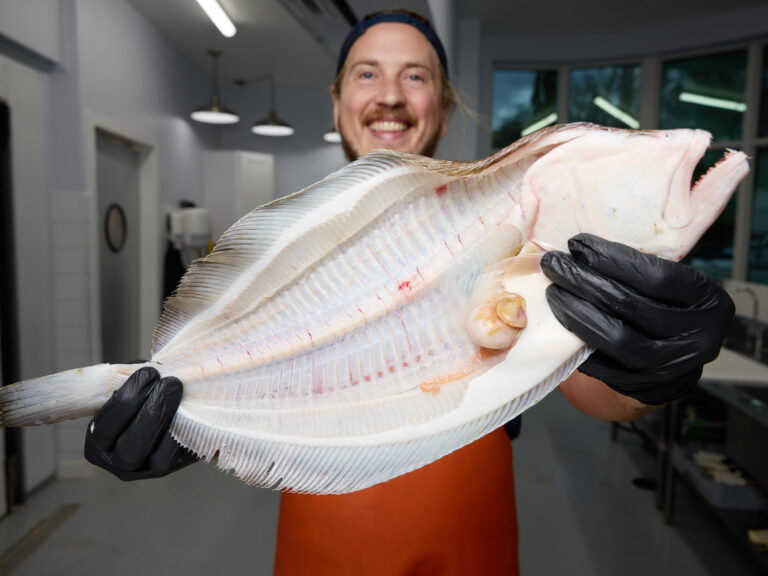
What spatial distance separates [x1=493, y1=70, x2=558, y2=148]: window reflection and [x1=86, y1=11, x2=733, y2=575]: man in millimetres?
5350

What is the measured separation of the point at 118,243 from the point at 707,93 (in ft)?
22.2

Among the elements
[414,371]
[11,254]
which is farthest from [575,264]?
[11,254]

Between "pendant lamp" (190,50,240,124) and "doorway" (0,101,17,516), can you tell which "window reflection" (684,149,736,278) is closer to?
"pendant lamp" (190,50,240,124)

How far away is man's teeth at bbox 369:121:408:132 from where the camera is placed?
1.22 m

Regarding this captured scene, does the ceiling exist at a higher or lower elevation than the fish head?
higher

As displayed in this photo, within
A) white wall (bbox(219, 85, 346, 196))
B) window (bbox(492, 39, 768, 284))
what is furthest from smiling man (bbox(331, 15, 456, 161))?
white wall (bbox(219, 85, 346, 196))

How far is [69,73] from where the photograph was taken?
130 inches

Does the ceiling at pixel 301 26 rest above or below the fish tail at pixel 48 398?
above

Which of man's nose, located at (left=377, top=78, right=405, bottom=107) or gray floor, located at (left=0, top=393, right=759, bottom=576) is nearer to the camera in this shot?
man's nose, located at (left=377, top=78, right=405, bottom=107)

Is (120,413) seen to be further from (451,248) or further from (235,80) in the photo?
(235,80)

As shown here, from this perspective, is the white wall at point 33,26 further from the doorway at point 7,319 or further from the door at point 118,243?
the door at point 118,243

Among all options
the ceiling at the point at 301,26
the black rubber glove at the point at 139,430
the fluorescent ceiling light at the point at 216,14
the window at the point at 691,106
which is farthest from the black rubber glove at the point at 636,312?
the window at the point at 691,106

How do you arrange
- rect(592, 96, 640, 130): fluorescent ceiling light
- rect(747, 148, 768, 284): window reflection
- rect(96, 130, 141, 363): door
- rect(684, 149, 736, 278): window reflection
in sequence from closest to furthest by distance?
rect(96, 130, 141, 363): door, rect(747, 148, 768, 284): window reflection, rect(684, 149, 736, 278): window reflection, rect(592, 96, 640, 130): fluorescent ceiling light

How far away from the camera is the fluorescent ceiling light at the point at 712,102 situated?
5.36 metres
